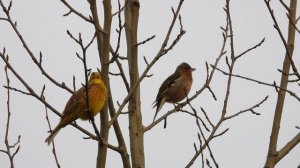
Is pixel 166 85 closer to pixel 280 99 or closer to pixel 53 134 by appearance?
pixel 53 134

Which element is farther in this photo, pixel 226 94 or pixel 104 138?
pixel 226 94

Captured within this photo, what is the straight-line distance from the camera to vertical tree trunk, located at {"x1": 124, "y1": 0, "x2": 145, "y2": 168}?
16.3 ft

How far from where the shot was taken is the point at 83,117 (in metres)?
5.89

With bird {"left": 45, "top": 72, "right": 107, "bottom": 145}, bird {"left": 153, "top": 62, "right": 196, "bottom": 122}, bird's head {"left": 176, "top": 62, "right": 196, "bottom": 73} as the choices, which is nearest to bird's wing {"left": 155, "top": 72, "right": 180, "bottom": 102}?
bird {"left": 153, "top": 62, "right": 196, "bottom": 122}

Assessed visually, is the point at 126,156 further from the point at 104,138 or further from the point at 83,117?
the point at 83,117

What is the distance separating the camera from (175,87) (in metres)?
11.6

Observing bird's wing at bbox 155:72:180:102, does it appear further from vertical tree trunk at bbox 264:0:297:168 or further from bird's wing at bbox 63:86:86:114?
vertical tree trunk at bbox 264:0:297:168

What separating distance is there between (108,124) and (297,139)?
1494 millimetres

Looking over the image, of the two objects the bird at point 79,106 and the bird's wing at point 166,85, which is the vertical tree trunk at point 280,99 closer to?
the bird at point 79,106

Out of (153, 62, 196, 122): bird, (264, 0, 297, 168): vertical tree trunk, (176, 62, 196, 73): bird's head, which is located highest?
(176, 62, 196, 73): bird's head

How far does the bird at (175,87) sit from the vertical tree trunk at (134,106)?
563cm

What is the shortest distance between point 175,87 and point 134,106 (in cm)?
633

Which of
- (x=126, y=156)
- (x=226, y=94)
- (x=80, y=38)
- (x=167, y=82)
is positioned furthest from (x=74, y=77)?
(x=167, y=82)

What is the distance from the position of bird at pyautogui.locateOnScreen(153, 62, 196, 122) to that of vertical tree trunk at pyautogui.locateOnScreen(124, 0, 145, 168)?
18.5 ft
